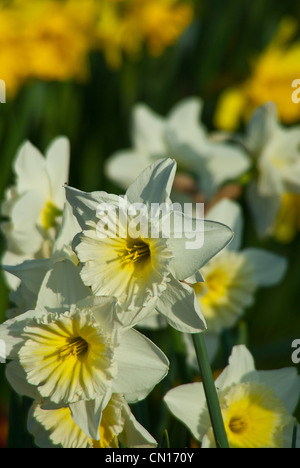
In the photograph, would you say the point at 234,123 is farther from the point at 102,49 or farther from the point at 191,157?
the point at 191,157

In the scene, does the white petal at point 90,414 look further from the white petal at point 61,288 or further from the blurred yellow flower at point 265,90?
the blurred yellow flower at point 265,90

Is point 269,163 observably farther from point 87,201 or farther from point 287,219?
point 87,201

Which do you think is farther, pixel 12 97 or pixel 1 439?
pixel 12 97

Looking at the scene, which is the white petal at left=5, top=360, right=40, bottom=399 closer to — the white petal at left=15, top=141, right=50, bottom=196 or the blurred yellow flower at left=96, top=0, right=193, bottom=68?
the white petal at left=15, top=141, right=50, bottom=196

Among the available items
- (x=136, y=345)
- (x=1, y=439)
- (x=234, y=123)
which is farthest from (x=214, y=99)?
(x=136, y=345)

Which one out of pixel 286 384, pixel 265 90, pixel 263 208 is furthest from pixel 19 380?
pixel 265 90

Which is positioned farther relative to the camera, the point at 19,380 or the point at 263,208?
the point at 263,208

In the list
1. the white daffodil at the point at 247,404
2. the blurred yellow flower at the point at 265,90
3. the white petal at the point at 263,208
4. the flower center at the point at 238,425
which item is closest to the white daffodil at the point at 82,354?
the white daffodil at the point at 247,404
